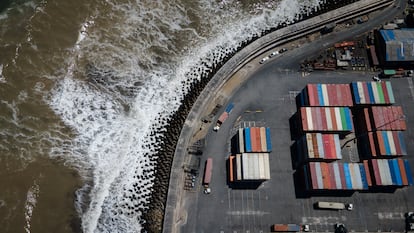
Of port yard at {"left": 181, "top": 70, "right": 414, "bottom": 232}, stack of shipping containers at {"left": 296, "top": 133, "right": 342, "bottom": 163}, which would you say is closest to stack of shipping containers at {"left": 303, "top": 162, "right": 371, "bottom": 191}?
stack of shipping containers at {"left": 296, "top": 133, "right": 342, "bottom": 163}

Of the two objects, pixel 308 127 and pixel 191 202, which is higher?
pixel 308 127

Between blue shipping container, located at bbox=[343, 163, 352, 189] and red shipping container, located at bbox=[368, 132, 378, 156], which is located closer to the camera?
blue shipping container, located at bbox=[343, 163, 352, 189]

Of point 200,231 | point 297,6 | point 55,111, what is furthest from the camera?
point 297,6

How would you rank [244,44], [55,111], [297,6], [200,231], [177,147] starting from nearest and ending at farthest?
[200,231] → [177,147] → [55,111] → [244,44] → [297,6]

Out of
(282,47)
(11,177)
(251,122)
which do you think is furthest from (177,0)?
(11,177)

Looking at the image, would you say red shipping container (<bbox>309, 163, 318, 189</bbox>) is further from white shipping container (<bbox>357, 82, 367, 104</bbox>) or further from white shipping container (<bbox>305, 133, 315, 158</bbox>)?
white shipping container (<bbox>357, 82, 367, 104</bbox>)

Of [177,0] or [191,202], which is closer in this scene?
[191,202]

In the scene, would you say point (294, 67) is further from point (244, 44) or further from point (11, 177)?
point (11, 177)
